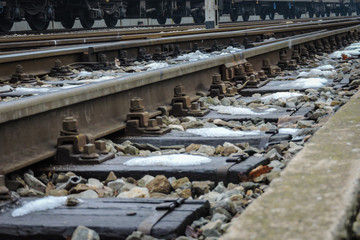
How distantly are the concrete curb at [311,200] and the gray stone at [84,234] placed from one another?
0.48m

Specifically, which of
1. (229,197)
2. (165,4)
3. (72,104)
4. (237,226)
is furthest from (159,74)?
(165,4)

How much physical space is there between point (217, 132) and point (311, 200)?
2.36 metres

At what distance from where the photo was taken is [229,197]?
97.9 inches

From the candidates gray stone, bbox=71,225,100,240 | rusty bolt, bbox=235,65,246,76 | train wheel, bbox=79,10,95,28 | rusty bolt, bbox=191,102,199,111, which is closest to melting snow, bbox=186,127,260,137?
rusty bolt, bbox=191,102,199,111

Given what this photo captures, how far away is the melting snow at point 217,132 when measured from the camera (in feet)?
13.0

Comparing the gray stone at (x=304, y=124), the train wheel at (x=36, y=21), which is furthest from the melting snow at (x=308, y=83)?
the train wheel at (x=36, y=21)

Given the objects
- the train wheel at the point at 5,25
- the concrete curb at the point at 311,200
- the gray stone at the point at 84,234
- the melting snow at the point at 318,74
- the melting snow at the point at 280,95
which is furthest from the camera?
the train wheel at the point at 5,25

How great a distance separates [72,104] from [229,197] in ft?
4.93

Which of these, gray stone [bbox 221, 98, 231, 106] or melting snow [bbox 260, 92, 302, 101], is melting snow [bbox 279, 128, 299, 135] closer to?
gray stone [bbox 221, 98, 231, 106]

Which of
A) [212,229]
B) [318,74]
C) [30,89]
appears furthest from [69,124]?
[318,74]

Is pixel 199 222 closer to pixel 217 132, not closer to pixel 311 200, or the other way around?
pixel 311 200

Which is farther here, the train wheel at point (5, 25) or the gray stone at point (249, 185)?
the train wheel at point (5, 25)

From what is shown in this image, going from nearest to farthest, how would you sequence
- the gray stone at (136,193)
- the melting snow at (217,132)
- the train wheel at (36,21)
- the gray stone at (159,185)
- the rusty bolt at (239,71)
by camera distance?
the gray stone at (136,193), the gray stone at (159,185), the melting snow at (217,132), the rusty bolt at (239,71), the train wheel at (36,21)

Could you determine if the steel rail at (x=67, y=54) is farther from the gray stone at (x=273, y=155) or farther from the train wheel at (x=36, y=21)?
the train wheel at (x=36, y=21)
